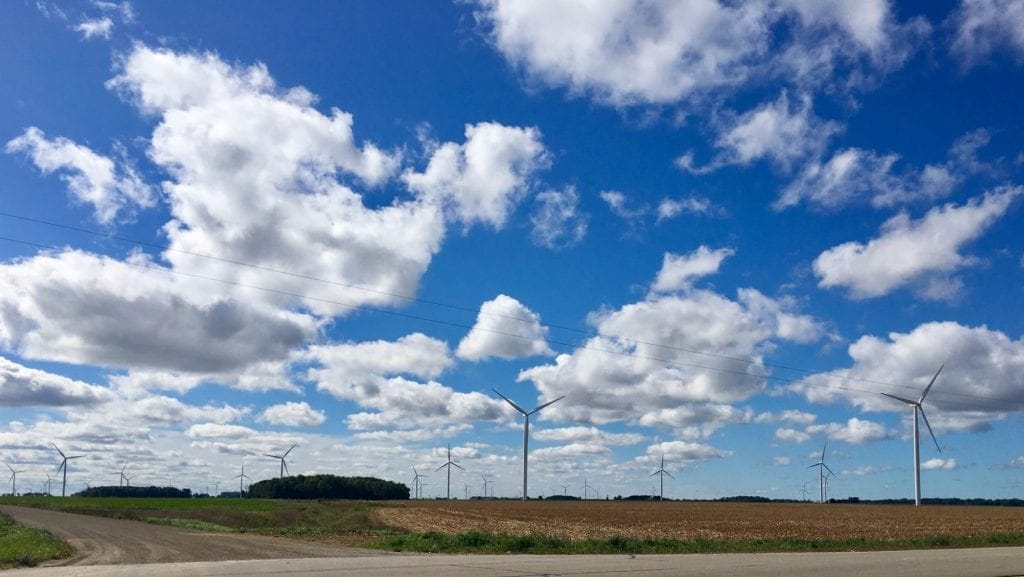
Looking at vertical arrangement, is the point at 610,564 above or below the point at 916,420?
below

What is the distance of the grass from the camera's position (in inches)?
1352

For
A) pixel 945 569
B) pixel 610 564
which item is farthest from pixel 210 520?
pixel 945 569

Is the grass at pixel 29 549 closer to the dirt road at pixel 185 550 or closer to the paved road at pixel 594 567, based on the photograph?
the dirt road at pixel 185 550

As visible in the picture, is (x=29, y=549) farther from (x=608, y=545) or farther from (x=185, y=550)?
(x=608, y=545)

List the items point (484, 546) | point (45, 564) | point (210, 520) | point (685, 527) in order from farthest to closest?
point (210, 520) < point (685, 527) < point (484, 546) < point (45, 564)

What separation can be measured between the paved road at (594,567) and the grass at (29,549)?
3839 millimetres

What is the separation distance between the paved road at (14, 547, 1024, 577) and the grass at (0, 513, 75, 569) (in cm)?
384

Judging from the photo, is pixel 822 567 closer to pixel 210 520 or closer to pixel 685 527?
pixel 685 527

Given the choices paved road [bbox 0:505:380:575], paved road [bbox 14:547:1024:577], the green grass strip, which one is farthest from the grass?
the green grass strip

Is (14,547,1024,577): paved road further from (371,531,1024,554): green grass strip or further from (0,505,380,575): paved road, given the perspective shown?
(371,531,1024,554): green grass strip

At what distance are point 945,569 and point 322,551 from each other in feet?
83.3

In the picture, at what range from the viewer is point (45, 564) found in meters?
34.8

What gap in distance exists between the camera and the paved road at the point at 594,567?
2873cm

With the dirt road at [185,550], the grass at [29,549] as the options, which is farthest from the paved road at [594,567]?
the grass at [29,549]
